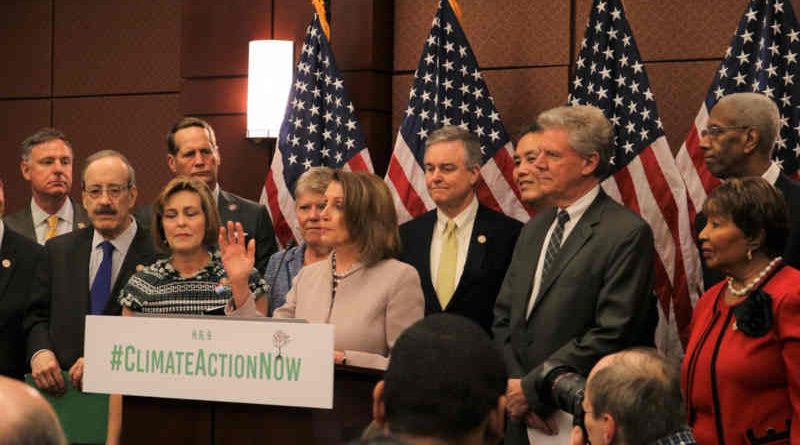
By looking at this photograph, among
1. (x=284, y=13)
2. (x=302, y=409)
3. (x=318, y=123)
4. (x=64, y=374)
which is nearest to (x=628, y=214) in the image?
(x=302, y=409)

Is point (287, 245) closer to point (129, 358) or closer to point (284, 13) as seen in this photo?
point (284, 13)

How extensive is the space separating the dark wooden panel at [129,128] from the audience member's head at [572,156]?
3626 mm

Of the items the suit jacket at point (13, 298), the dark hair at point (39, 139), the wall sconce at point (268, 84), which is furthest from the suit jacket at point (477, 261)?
the dark hair at point (39, 139)

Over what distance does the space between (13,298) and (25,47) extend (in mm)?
3506

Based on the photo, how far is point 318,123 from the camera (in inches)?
236

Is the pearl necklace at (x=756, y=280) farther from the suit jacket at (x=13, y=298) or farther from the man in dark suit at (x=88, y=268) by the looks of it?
the suit jacket at (x=13, y=298)

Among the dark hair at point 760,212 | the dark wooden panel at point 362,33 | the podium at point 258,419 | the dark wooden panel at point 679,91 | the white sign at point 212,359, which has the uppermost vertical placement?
the dark wooden panel at point 362,33

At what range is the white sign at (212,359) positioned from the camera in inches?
129

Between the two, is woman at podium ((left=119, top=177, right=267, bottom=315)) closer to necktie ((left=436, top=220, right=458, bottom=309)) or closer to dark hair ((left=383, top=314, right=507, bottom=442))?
necktie ((left=436, top=220, right=458, bottom=309))

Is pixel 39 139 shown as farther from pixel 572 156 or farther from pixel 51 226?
pixel 572 156

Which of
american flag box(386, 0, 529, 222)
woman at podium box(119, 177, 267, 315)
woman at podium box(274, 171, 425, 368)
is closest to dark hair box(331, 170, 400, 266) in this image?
woman at podium box(274, 171, 425, 368)

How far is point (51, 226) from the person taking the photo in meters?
5.64

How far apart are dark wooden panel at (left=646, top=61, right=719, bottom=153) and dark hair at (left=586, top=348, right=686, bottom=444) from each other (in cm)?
292

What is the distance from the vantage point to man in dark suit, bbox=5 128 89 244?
5641 millimetres
